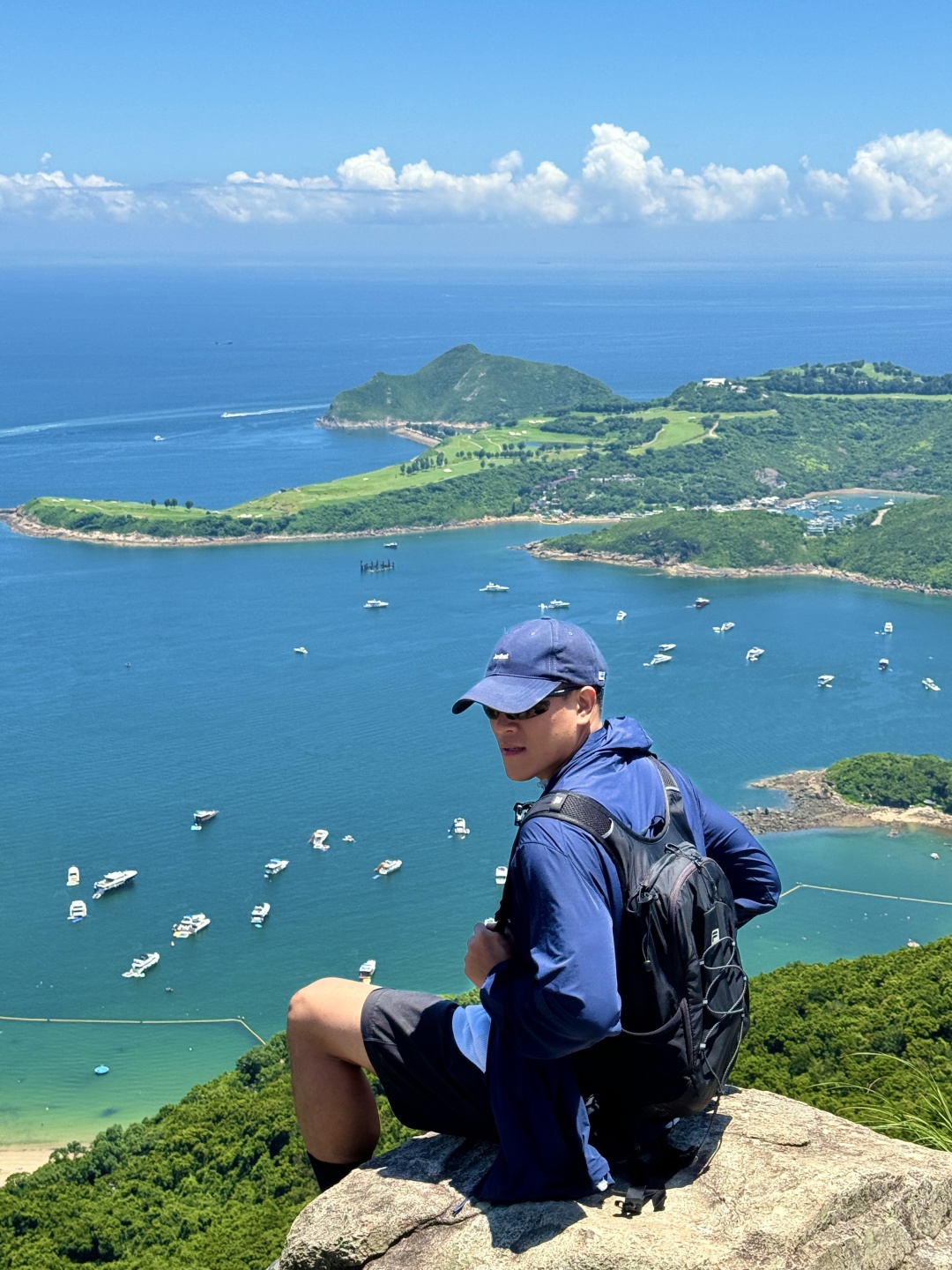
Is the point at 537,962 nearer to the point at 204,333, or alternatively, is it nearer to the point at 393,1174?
the point at 393,1174

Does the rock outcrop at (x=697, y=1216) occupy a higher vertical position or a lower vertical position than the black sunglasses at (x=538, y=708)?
lower

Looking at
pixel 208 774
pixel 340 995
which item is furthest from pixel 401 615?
pixel 340 995

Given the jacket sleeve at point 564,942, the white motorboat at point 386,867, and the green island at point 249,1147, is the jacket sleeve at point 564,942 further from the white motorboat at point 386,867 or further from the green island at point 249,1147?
the white motorboat at point 386,867

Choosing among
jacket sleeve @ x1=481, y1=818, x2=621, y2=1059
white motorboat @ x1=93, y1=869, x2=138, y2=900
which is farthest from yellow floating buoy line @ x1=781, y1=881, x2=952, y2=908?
jacket sleeve @ x1=481, y1=818, x2=621, y2=1059

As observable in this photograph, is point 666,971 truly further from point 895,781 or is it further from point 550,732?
point 895,781

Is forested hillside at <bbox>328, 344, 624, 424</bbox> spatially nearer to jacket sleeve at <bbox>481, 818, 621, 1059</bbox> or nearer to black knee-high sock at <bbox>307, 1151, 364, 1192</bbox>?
black knee-high sock at <bbox>307, 1151, 364, 1192</bbox>

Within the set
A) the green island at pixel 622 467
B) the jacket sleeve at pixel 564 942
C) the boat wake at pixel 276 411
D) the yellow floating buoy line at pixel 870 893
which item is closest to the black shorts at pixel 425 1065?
the jacket sleeve at pixel 564 942

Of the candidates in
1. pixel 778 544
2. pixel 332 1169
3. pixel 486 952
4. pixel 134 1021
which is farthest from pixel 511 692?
pixel 778 544
